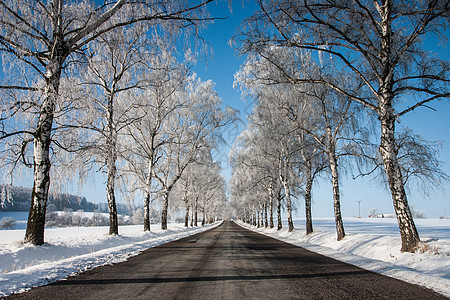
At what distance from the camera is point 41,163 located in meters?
6.81

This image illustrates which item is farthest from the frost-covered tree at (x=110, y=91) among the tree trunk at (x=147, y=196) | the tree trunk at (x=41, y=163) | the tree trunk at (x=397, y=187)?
the tree trunk at (x=397, y=187)

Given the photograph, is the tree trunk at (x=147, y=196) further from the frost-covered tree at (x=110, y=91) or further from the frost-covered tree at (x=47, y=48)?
the frost-covered tree at (x=47, y=48)

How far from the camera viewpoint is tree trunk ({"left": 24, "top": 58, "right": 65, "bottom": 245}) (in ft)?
21.2

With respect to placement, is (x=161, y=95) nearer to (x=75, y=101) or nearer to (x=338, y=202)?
(x=75, y=101)

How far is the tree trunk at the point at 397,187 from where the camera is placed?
633 cm

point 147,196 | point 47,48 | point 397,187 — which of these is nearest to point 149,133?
point 147,196

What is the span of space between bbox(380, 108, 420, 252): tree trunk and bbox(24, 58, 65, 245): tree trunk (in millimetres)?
9191

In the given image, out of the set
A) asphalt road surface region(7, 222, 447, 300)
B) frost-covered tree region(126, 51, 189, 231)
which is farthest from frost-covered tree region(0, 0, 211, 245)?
frost-covered tree region(126, 51, 189, 231)

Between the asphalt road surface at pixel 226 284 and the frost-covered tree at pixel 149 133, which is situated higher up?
the frost-covered tree at pixel 149 133

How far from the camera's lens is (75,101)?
6898 millimetres

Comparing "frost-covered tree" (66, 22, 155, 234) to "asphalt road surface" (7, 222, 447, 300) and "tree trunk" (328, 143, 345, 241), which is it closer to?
"asphalt road surface" (7, 222, 447, 300)

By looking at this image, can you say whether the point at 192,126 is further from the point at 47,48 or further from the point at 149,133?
the point at 47,48

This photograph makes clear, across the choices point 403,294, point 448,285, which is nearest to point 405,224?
point 448,285

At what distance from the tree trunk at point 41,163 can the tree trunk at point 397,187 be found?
919 centimetres
